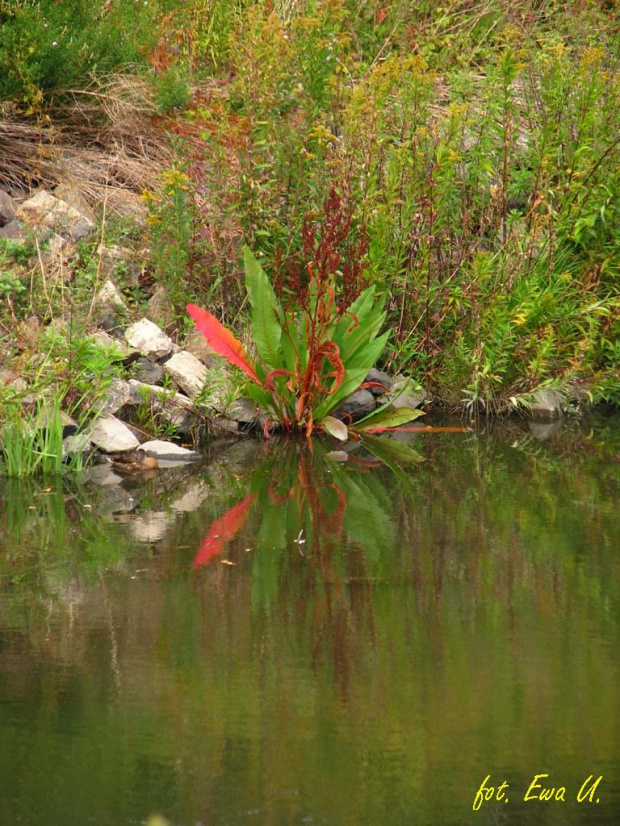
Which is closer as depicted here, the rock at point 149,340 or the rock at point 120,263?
the rock at point 149,340

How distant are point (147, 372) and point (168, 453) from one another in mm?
679

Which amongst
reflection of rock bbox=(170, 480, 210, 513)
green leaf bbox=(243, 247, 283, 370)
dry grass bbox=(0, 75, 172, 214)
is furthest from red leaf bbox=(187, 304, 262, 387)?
dry grass bbox=(0, 75, 172, 214)

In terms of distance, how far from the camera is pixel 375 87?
6.87 meters

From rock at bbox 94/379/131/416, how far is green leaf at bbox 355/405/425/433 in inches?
56.8

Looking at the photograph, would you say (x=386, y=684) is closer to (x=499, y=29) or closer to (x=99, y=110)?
(x=99, y=110)

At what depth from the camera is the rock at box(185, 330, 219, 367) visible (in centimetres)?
687

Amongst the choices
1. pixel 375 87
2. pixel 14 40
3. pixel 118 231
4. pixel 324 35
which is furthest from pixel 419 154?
pixel 14 40

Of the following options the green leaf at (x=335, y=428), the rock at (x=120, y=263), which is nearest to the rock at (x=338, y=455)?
the green leaf at (x=335, y=428)

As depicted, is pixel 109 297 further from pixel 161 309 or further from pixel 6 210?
pixel 6 210

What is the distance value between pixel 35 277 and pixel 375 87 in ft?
8.14

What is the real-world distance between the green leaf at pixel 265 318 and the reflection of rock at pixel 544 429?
1714 mm

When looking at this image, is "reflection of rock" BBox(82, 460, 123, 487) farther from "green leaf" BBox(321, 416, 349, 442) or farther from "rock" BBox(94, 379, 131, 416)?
"green leaf" BBox(321, 416, 349, 442)

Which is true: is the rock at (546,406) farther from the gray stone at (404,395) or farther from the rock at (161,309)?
the rock at (161,309)

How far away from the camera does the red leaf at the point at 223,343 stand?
6.36 m
